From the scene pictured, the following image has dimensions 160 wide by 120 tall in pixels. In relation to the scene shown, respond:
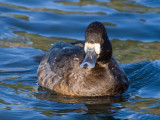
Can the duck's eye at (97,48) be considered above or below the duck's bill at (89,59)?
above

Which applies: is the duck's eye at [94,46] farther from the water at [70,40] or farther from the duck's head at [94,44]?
the water at [70,40]

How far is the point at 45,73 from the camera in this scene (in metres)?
8.54

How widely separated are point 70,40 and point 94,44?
404 centimetres

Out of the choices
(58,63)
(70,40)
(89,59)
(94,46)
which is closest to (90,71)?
(89,59)

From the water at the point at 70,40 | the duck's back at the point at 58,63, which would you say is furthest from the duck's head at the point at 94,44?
the water at the point at 70,40

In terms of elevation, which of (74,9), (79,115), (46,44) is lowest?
(79,115)

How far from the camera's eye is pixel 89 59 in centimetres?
738

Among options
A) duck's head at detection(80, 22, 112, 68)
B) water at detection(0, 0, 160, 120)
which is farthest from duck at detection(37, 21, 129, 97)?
water at detection(0, 0, 160, 120)

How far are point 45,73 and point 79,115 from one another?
80.0 inches

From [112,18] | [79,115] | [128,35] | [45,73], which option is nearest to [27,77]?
[45,73]

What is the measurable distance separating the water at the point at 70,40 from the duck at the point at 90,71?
179 mm

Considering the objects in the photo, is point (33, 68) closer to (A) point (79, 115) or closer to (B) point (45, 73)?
(B) point (45, 73)

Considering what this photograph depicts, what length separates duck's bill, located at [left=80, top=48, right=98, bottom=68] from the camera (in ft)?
24.0

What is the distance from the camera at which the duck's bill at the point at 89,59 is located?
731 centimetres
